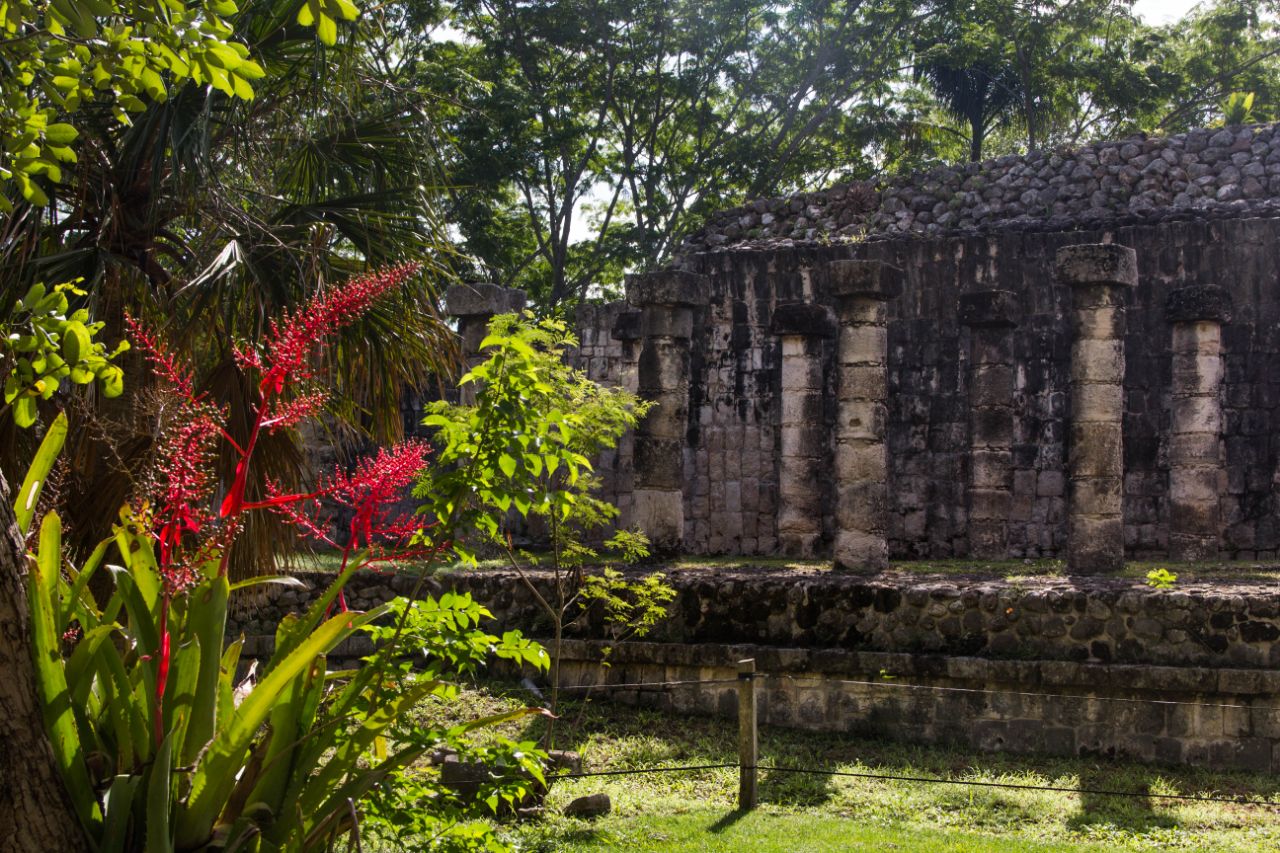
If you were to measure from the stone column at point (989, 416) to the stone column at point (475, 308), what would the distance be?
4.95 m

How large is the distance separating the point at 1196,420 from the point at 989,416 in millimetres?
1981

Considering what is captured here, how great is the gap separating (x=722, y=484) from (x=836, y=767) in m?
8.29

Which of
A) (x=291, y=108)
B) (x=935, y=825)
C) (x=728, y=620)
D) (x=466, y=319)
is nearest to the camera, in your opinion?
(x=935, y=825)

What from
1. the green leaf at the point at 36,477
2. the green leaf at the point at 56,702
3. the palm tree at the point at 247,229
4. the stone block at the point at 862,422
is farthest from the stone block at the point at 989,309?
the green leaf at the point at 56,702

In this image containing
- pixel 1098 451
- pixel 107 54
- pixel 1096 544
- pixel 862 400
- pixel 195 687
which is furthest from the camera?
pixel 862 400

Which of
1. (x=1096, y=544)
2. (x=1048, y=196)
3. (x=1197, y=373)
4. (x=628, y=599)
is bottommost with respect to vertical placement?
(x=628, y=599)

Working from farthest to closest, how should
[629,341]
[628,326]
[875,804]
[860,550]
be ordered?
[629,341], [628,326], [860,550], [875,804]

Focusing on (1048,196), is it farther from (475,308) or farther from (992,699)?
(992,699)

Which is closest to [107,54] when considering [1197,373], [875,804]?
[875,804]

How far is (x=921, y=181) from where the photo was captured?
1855cm

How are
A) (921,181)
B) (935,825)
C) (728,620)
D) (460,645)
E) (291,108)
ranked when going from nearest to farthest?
(460,645) < (935,825) < (291,108) < (728,620) < (921,181)

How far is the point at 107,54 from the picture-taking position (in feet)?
18.2

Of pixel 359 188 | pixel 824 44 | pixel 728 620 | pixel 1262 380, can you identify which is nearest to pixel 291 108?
pixel 359 188

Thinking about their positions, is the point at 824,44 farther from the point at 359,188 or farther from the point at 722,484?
the point at 359,188
